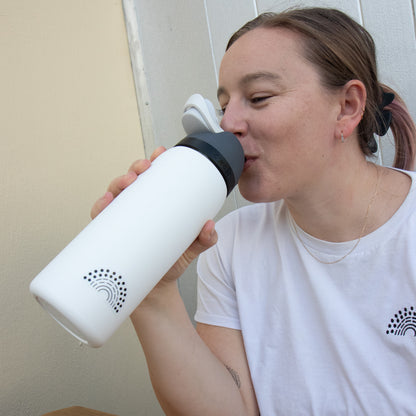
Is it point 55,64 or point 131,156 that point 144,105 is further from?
point 55,64

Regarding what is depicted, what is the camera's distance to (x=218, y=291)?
3.12 ft

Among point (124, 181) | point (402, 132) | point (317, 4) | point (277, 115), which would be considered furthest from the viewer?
point (317, 4)

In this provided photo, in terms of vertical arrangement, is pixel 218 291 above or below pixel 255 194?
below

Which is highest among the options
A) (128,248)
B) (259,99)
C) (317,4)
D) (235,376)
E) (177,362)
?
(317,4)

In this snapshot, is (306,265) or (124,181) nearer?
(124,181)

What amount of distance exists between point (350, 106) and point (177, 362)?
23.0 inches

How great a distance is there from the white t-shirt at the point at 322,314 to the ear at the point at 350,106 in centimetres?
17

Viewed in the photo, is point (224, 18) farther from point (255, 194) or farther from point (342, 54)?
point (255, 194)

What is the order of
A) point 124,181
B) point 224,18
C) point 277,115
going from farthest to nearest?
point 224,18 → point 277,115 → point 124,181

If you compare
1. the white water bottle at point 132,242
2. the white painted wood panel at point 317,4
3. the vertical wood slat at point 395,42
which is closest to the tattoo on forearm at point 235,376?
the white water bottle at point 132,242

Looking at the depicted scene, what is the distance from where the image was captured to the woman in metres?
0.77

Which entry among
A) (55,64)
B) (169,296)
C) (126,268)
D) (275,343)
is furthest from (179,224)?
(55,64)

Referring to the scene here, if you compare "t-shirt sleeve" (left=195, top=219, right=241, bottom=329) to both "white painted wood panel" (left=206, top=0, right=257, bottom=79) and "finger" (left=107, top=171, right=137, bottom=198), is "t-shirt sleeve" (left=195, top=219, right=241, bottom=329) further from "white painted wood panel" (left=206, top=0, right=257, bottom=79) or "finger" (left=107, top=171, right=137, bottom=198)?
"white painted wood panel" (left=206, top=0, right=257, bottom=79)

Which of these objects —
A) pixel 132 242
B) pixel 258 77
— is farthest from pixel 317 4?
pixel 132 242
